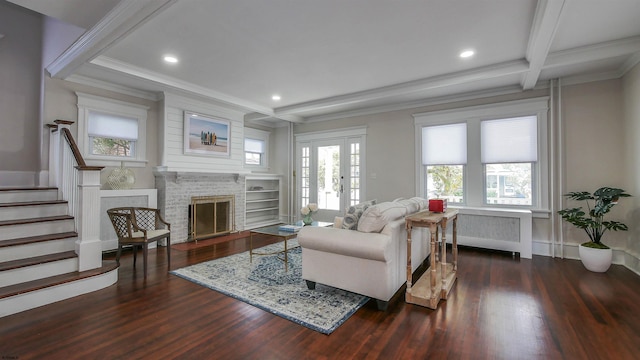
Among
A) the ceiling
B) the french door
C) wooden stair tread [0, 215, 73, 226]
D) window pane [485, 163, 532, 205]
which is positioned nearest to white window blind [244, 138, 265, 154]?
the french door

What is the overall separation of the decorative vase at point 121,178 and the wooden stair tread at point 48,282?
1.79 metres

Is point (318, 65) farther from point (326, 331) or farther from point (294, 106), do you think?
point (326, 331)

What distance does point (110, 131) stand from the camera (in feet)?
14.8

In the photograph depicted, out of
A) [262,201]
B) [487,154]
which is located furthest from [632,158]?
[262,201]

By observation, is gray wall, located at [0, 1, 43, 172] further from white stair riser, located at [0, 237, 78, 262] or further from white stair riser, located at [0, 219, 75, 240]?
white stair riser, located at [0, 237, 78, 262]

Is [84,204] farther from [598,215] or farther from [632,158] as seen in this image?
[632,158]

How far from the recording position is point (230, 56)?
3.70 metres

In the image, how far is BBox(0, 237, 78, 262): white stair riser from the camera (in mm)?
2756

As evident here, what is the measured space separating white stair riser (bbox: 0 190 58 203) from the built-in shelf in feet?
11.0

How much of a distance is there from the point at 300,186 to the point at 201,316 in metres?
4.95

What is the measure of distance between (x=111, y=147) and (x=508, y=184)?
6675mm

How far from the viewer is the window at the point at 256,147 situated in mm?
6912

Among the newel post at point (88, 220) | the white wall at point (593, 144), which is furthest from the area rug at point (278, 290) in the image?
the white wall at point (593, 144)

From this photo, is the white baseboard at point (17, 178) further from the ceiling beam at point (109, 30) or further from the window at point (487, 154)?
the window at point (487, 154)
